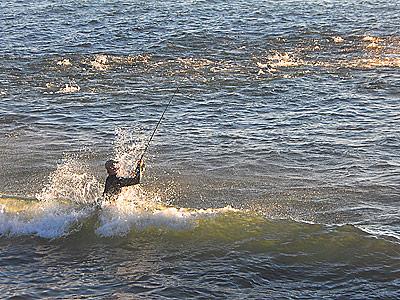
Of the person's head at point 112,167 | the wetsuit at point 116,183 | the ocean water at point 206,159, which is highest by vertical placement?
the person's head at point 112,167

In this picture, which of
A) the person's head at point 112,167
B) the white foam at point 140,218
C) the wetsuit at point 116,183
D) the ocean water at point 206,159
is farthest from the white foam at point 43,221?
the person's head at point 112,167

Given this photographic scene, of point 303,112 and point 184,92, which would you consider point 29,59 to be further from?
point 303,112

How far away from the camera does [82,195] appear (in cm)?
1468

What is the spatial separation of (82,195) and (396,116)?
26.4 feet

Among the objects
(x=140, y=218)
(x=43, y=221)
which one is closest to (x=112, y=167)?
(x=140, y=218)

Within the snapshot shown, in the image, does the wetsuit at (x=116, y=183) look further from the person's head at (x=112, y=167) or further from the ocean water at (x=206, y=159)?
the ocean water at (x=206, y=159)

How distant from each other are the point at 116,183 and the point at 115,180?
52 millimetres

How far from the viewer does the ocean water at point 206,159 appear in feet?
37.4

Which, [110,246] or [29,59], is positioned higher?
[110,246]

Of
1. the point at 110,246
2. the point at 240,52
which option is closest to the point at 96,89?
the point at 240,52

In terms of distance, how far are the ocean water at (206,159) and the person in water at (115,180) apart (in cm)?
22

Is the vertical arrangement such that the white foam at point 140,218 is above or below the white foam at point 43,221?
above

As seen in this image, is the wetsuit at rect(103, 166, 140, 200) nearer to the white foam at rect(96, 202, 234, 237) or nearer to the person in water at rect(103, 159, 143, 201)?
the person in water at rect(103, 159, 143, 201)

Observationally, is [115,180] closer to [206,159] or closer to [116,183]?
[116,183]
